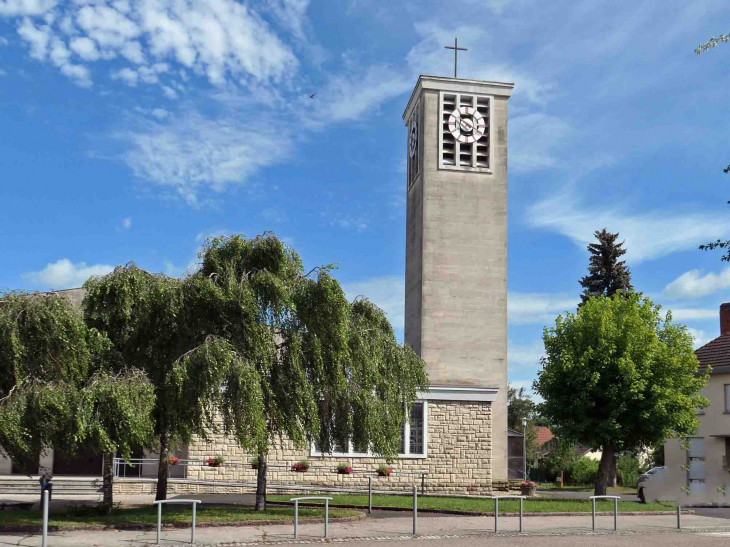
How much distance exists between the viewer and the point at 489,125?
3641cm

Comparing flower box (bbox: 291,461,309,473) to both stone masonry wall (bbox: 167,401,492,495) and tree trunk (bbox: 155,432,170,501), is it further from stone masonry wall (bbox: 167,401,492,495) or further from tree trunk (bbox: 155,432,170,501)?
tree trunk (bbox: 155,432,170,501)

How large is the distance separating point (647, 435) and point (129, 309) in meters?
19.6

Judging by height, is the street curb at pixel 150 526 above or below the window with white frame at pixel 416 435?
below

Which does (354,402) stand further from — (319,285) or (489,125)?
(489,125)

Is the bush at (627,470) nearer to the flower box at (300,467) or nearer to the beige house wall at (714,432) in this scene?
the beige house wall at (714,432)

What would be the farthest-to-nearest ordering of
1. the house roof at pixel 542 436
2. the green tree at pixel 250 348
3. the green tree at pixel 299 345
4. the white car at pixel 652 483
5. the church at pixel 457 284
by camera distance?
1. the house roof at pixel 542 436
2. the church at pixel 457 284
3. the white car at pixel 652 483
4. the green tree at pixel 299 345
5. the green tree at pixel 250 348

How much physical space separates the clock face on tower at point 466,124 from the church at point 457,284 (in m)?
0.04

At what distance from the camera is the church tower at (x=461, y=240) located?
34219 millimetres

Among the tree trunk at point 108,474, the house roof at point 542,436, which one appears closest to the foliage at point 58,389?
the tree trunk at point 108,474

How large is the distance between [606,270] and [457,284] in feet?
62.0

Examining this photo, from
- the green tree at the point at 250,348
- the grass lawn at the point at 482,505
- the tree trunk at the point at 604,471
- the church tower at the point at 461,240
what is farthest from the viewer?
the church tower at the point at 461,240

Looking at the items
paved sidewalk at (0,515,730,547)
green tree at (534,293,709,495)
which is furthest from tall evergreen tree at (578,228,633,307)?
paved sidewalk at (0,515,730,547)

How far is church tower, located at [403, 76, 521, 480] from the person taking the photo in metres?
34.2

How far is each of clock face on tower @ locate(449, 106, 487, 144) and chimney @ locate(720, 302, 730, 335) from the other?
15.0 m
